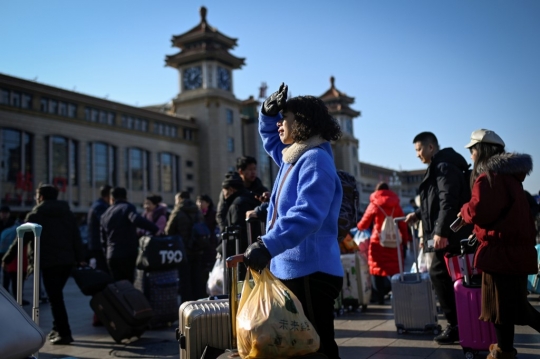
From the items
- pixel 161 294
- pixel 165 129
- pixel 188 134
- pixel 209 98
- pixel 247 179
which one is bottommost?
pixel 161 294

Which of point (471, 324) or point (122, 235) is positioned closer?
point (471, 324)

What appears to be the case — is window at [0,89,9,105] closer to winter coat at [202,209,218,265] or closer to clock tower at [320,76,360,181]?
winter coat at [202,209,218,265]

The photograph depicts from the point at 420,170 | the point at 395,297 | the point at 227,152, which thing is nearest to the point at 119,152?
the point at 227,152

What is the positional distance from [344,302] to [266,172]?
56086 millimetres

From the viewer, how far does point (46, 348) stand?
208 inches

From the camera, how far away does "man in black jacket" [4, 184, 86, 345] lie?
5.50m

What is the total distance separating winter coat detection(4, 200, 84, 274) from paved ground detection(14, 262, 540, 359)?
872 millimetres

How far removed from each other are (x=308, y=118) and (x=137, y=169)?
4774 cm

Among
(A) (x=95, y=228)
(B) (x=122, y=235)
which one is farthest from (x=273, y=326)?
(A) (x=95, y=228)

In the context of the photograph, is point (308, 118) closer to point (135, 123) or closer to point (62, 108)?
point (62, 108)

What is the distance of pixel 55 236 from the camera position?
557 centimetres

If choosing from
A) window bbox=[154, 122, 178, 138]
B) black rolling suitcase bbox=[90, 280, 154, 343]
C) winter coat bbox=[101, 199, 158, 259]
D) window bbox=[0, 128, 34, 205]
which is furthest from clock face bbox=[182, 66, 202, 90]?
black rolling suitcase bbox=[90, 280, 154, 343]

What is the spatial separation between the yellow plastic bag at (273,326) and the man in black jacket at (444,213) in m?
2.17

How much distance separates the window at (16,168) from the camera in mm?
36625
